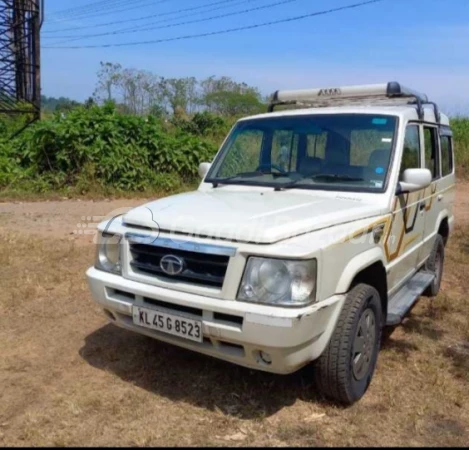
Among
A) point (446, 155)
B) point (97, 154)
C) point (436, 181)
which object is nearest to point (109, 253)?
point (436, 181)

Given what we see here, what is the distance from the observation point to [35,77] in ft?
64.7

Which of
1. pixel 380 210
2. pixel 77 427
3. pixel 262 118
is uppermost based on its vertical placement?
pixel 262 118

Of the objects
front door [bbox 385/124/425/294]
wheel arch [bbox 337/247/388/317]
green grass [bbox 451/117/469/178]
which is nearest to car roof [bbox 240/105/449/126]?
front door [bbox 385/124/425/294]

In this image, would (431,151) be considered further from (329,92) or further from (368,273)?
(368,273)

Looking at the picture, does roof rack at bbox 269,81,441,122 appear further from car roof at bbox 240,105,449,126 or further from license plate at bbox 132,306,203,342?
license plate at bbox 132,306,203,342

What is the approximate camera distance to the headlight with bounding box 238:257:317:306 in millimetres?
2549

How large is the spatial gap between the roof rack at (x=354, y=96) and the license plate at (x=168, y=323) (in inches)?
110

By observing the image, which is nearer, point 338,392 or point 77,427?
point 77,427

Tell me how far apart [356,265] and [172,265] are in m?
1.10

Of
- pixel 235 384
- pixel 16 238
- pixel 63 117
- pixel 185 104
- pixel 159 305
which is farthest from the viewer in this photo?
pixel 185 104

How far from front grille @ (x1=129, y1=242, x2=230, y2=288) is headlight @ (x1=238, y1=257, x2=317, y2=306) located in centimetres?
16

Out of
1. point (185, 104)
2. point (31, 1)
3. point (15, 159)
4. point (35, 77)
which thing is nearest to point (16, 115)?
point (35, 77)

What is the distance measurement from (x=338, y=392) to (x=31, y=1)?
68.6 ft

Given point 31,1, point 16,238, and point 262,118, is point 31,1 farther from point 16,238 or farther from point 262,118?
point 262,118
